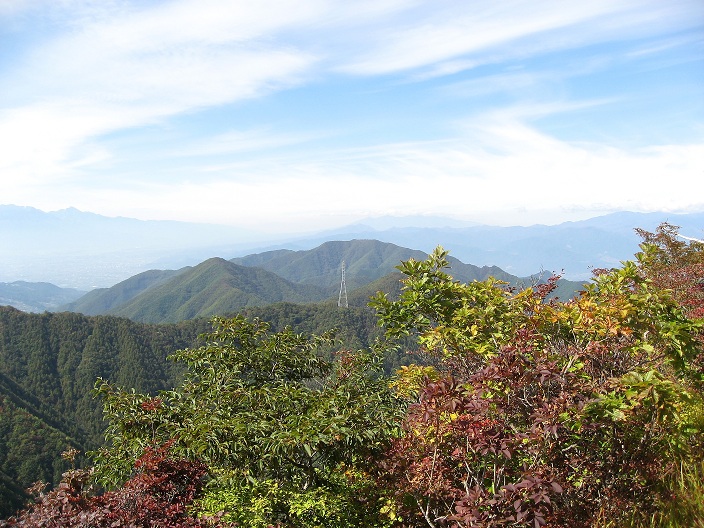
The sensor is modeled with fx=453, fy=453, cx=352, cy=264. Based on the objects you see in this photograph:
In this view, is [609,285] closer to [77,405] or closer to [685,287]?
[685,287]

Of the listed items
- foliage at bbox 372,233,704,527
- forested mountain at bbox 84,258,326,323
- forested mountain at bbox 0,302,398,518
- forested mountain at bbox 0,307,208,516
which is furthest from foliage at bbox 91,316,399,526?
forested mountain at bbox 84,258,326,323

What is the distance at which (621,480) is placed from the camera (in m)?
3.23

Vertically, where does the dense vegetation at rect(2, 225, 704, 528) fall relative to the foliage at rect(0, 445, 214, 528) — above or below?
above

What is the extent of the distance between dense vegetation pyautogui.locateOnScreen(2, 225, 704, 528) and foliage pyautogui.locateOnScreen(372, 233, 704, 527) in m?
0.02

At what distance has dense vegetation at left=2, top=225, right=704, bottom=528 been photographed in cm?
302

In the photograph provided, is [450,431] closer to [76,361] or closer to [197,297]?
[76,361]

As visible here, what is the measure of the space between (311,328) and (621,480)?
9421 cm

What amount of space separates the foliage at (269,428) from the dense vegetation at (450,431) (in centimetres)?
3

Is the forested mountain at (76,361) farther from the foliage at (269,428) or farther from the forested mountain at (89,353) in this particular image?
the foliage at (269,428)

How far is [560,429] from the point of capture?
3002 mm

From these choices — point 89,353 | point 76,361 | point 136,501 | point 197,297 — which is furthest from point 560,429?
point 197,297

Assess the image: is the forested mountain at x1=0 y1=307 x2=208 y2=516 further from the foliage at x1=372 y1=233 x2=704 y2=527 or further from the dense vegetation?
the foliage at x1=372 y1=233 x2=704 y2=527

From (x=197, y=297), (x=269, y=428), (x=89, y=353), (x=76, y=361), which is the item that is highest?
(x=269, y=428)

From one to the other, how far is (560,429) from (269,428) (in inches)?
112
